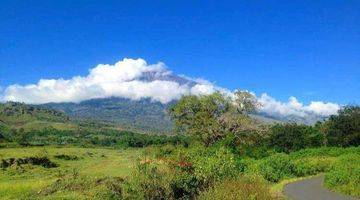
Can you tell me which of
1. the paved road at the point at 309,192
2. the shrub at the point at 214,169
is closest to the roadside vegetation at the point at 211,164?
the shrub at the point at 214,169

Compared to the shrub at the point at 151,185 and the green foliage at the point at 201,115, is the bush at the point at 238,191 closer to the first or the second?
the shrub at the point at 151,185

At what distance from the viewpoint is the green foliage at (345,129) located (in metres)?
99.2

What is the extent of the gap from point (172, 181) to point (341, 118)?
80.4 m

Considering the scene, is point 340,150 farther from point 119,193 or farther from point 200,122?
point 119,193

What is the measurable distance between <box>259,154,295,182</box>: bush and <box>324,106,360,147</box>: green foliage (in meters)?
51.6

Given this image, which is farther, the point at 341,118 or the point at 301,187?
the point at 341,118

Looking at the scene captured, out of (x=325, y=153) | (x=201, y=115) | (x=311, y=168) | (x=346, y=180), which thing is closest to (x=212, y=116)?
(x=201, y=115)

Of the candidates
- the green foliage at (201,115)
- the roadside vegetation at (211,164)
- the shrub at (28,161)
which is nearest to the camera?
the roadside vegetation at (211,164)

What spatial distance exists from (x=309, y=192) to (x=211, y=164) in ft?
25.0

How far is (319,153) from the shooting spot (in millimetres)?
77875

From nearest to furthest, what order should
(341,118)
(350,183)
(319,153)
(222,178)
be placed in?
(222,178) < (350,183) < (319,153) < (341,118)

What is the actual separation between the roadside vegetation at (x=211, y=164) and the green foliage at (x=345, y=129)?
0.18 meters

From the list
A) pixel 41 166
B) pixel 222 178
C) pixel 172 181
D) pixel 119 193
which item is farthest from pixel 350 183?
pixel 41 166

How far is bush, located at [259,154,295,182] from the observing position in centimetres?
4694
